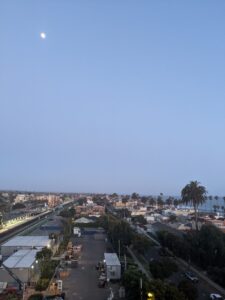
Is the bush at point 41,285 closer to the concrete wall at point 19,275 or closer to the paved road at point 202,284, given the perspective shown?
the concrete wall at point 19,275

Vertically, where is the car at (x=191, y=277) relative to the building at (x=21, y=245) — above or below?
below

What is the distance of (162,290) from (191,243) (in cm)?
2616

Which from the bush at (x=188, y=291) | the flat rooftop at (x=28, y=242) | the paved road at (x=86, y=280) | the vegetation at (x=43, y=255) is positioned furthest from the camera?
the flat rooftop at (x=28, y=242)

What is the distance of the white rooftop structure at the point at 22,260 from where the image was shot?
129ft

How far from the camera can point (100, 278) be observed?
41.6 m

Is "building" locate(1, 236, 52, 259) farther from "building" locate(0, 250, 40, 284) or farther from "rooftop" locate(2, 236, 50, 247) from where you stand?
"building" locate(0, 250, 40, 284)

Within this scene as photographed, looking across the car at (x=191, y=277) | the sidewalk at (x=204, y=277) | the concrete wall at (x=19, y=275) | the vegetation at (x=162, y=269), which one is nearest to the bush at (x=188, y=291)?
the vegetation at (x=162, y=269)

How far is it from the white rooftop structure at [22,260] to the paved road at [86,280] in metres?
4.31

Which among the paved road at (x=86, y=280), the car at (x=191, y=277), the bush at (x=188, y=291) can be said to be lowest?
the paved road at (x=86, y=280)

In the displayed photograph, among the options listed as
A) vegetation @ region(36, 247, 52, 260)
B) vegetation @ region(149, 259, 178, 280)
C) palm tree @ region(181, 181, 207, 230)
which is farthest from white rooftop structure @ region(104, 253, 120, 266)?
palm tree @ region(181, 181, 207, 230)

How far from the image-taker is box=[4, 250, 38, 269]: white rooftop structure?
39344mm

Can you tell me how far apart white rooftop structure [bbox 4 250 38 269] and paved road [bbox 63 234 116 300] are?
170 inches

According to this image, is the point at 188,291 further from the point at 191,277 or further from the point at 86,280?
the point at 86,280

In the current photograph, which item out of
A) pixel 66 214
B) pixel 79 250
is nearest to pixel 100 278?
pixel 79 250
